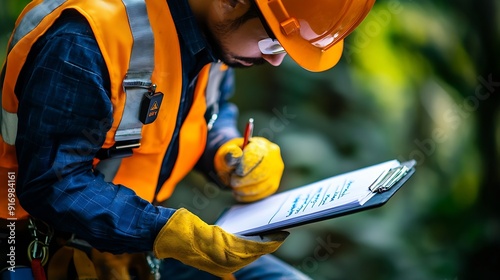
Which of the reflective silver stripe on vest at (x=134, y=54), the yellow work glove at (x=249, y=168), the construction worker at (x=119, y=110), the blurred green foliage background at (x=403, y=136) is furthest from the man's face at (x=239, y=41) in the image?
the blurred green foliage background at (x=403, y=136)

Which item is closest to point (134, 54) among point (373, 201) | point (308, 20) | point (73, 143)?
point (73, 143)

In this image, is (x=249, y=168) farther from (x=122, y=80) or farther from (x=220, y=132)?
(x=122, y=80)

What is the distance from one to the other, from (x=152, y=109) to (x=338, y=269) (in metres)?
1.14

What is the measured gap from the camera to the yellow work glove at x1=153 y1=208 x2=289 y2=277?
103 cm

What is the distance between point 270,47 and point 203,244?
0.31 m

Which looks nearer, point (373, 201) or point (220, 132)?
point (373, 201)

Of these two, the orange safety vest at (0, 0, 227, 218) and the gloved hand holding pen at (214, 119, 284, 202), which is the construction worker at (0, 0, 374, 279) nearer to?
the orange safety vest at (0, 0, 227, 218)

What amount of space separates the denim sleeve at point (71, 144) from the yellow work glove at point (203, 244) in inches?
0.7

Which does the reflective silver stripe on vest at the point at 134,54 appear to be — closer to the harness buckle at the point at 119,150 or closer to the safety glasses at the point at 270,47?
the harness buckle at the point at 119,150

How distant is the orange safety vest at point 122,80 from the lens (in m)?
0.98

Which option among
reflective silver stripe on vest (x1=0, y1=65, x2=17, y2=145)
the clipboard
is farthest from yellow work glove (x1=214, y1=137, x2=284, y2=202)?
reflective silver stripe on vest (x1=0, y1=65, x2=17, y2=145)

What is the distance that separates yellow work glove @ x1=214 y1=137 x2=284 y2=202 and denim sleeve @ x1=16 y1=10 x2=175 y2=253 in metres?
0.29

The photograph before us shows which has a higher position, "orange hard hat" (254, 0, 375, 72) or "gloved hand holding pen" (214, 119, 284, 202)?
"orange hard hat" (254, 0, 375, 72)

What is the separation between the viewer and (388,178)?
107 cm
